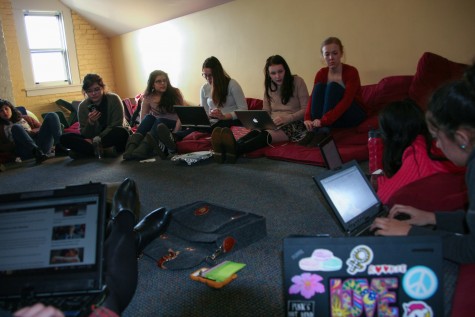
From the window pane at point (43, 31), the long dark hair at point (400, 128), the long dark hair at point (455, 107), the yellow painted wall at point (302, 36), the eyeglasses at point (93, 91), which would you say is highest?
the window pane at point (43, 31)

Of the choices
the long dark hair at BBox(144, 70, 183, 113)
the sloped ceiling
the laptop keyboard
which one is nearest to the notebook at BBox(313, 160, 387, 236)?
the laptop keyboard

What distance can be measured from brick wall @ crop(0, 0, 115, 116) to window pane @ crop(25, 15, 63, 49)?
0.87 ft

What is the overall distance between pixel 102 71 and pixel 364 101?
5.04 metres

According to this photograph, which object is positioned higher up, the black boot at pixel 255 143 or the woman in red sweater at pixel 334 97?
the woman in red sweater at pixel 334 97

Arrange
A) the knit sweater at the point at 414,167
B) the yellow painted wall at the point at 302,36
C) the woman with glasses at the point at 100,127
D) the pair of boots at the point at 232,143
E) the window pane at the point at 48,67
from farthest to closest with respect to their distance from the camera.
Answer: the window pane at the point at 48,67
the woman with glasses at the point at 100,127
the pair of boots at the point at 232,143
the yellow painted wall at the point at 302,36
the knit sweater at the point at 414,167

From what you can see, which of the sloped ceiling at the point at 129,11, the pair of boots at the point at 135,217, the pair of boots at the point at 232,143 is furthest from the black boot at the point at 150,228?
the sloped ceiling at the point at 129,11

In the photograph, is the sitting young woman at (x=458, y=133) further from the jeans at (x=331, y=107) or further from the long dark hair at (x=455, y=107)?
the jeans at (x=331, y=107)

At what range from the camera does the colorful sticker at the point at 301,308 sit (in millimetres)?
885

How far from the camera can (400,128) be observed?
6.24ft

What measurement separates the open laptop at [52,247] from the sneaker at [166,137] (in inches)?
111

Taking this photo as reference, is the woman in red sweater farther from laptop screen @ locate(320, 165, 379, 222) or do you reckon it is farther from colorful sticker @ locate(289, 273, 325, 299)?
colorful sticker @ locate(289, 273, 325, 299)

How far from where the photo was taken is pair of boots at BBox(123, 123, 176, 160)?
4.00 m

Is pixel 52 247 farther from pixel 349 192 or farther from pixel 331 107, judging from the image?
pixel 331 107

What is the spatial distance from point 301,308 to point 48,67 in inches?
271
